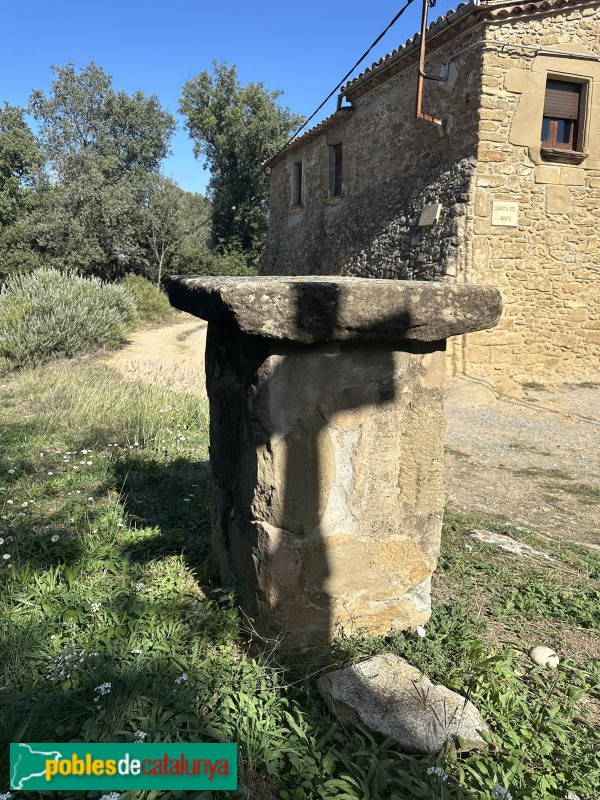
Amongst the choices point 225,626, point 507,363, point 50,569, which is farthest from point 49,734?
point 507,363

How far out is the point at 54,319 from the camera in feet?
32.1

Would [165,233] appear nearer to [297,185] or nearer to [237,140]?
[237,140]

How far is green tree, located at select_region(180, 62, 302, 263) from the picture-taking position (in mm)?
24375

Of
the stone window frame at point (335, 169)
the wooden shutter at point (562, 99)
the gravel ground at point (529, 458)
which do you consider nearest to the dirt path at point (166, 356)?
the gravel ground at point (529, 458)

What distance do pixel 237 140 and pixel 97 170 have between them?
19.4 feet

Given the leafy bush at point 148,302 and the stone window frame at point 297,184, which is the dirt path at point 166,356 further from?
the stone window frame at point 297,184

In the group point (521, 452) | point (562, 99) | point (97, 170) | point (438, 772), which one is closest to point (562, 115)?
point (562, 99)

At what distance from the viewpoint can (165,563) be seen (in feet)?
8.86

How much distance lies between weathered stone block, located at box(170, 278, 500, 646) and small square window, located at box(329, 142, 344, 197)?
39.3 feet

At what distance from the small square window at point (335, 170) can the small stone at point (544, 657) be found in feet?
40.8

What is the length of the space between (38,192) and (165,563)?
24070 mm

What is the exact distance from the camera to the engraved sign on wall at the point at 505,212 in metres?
8.65

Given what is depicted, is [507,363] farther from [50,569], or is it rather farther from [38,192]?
[38,192]

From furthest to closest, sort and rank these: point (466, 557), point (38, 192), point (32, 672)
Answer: point (38, 192), point (466, 557), point (32, 672)
